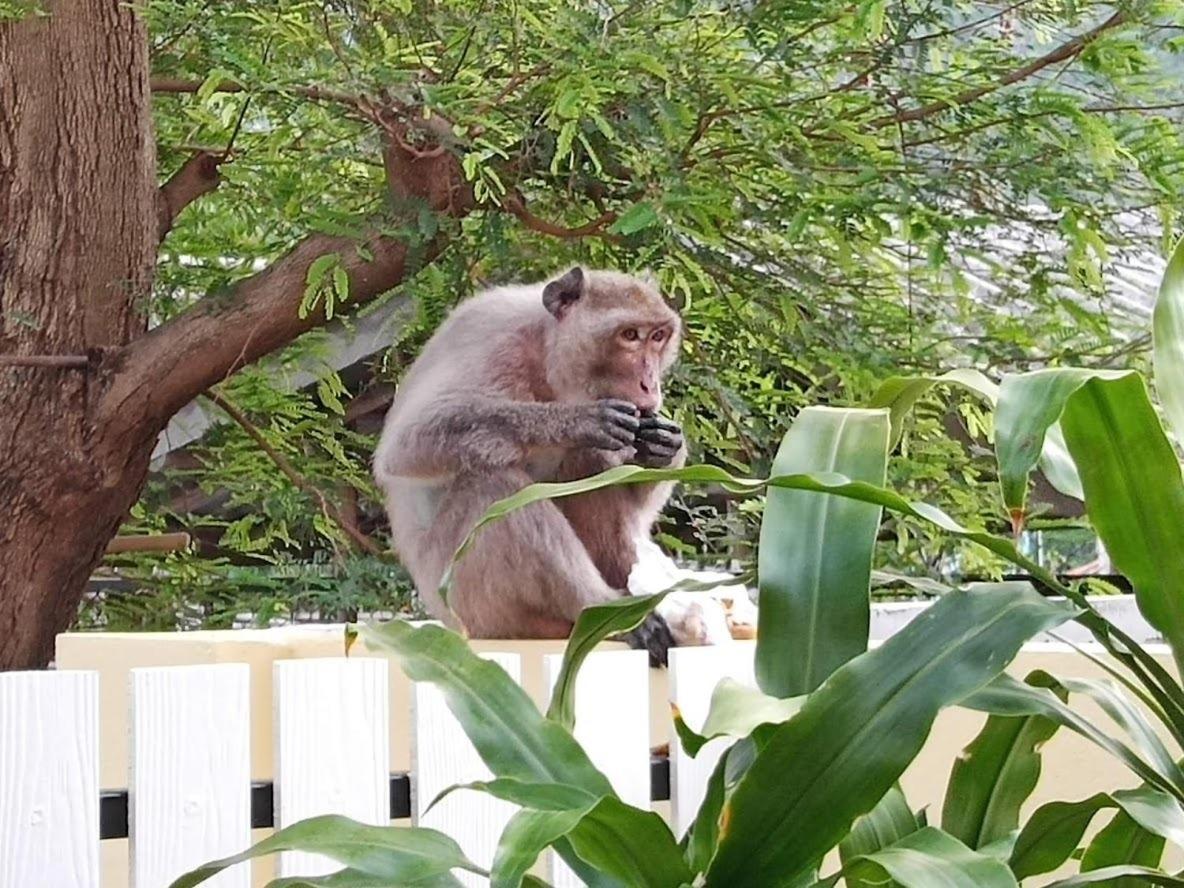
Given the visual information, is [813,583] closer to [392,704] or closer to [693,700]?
[693,700]

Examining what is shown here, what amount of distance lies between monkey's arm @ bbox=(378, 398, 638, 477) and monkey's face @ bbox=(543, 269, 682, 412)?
0.23 m

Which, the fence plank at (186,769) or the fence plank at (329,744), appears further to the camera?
the fence plank at (329,744)

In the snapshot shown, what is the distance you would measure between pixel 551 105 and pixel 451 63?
1.76ft

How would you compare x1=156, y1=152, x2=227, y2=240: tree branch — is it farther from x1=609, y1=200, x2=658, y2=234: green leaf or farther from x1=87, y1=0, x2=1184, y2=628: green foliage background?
x1=609, y1=200, x2=658, y2=234: green leaf

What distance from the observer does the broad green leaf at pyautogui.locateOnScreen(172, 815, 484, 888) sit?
1.35m

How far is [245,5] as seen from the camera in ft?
15.4

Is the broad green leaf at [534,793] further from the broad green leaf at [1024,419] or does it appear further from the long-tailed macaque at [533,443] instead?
the long-tailed macaque at [533,443]

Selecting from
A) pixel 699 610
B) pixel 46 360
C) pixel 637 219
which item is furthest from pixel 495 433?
pixel 46 360

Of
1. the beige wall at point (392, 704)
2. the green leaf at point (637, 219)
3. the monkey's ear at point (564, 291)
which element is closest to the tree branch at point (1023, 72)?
the green leaf at point (637, 219)

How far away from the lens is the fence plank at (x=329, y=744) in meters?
2.22

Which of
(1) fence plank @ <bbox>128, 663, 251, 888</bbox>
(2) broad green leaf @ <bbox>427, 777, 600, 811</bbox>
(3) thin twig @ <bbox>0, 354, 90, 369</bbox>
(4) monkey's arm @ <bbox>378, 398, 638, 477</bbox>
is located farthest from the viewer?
(3) thin twig @ <bbox>0, 354, 90, 369</bbox>

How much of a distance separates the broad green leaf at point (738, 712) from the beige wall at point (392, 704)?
132cm

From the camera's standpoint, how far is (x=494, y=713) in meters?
1.42

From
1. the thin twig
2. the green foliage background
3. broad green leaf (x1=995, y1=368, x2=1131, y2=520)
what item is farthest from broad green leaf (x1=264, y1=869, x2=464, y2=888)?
the thin twig
